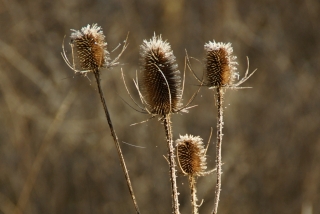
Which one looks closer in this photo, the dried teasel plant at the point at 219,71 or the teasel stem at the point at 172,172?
the teasel stem at the point at 172,172

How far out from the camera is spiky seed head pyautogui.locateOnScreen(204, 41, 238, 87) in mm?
1059

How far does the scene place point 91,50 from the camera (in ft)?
3.28

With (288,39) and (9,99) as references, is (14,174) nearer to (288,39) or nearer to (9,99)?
(9,99)

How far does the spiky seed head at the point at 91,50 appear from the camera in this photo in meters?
1.00

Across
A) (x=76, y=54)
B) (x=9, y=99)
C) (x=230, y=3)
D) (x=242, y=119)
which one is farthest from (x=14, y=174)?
(x=76, y=54)

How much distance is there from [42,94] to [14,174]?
1.81 ft

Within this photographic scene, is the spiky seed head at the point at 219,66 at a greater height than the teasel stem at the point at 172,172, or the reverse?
the spiky seed head at the point at 219,66

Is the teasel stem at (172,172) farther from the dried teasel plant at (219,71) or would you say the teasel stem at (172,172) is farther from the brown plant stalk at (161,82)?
the dried teasel plant at (219,71)

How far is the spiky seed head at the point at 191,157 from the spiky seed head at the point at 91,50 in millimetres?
250

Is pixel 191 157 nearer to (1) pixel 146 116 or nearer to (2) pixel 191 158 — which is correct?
(2) pixel 191 158

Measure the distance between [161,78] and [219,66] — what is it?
13 centimetres

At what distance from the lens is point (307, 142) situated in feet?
10.9

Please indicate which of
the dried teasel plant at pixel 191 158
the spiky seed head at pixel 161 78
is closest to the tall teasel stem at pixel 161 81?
the spiky seed head at pixel 161 78

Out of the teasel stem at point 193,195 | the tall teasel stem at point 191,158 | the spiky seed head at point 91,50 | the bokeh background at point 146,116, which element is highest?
the bokeh background at point 146,116
